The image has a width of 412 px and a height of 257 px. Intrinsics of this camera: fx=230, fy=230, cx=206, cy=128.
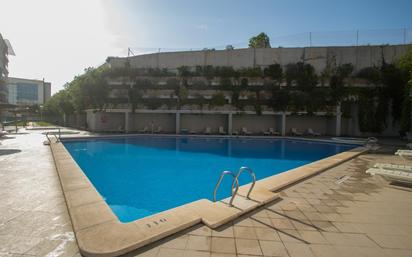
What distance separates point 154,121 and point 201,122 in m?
4.83

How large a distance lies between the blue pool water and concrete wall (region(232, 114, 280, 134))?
6769 millimetres

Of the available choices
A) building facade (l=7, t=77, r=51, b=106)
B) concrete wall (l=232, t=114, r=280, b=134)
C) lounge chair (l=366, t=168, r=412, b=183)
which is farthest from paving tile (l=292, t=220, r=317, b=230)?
building facade (l=7, t=77, r=51, b=106)

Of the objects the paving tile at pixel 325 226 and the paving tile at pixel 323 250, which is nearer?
the paving tile at pixel 323 250

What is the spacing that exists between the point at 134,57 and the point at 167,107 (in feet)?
24.5

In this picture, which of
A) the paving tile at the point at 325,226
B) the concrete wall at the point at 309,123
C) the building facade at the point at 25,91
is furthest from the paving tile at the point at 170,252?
the building facade at the point at 25,91

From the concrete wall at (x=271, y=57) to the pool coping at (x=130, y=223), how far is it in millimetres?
20030

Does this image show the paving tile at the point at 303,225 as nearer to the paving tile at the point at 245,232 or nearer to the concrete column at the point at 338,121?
the paving tile at the point at 245,232

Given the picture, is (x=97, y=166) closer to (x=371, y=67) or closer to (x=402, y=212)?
(x=402, y=212)

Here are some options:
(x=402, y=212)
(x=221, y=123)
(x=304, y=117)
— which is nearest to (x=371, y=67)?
(x=304, y=117)

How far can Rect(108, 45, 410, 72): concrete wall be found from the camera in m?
21.3

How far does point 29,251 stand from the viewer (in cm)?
271

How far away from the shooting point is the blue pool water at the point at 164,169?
6160 millimetres

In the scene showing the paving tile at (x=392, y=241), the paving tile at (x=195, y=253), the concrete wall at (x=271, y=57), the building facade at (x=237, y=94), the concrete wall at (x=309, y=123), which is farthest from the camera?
the concrete wall at (x=309, y=123)

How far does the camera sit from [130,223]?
344 centimetres
